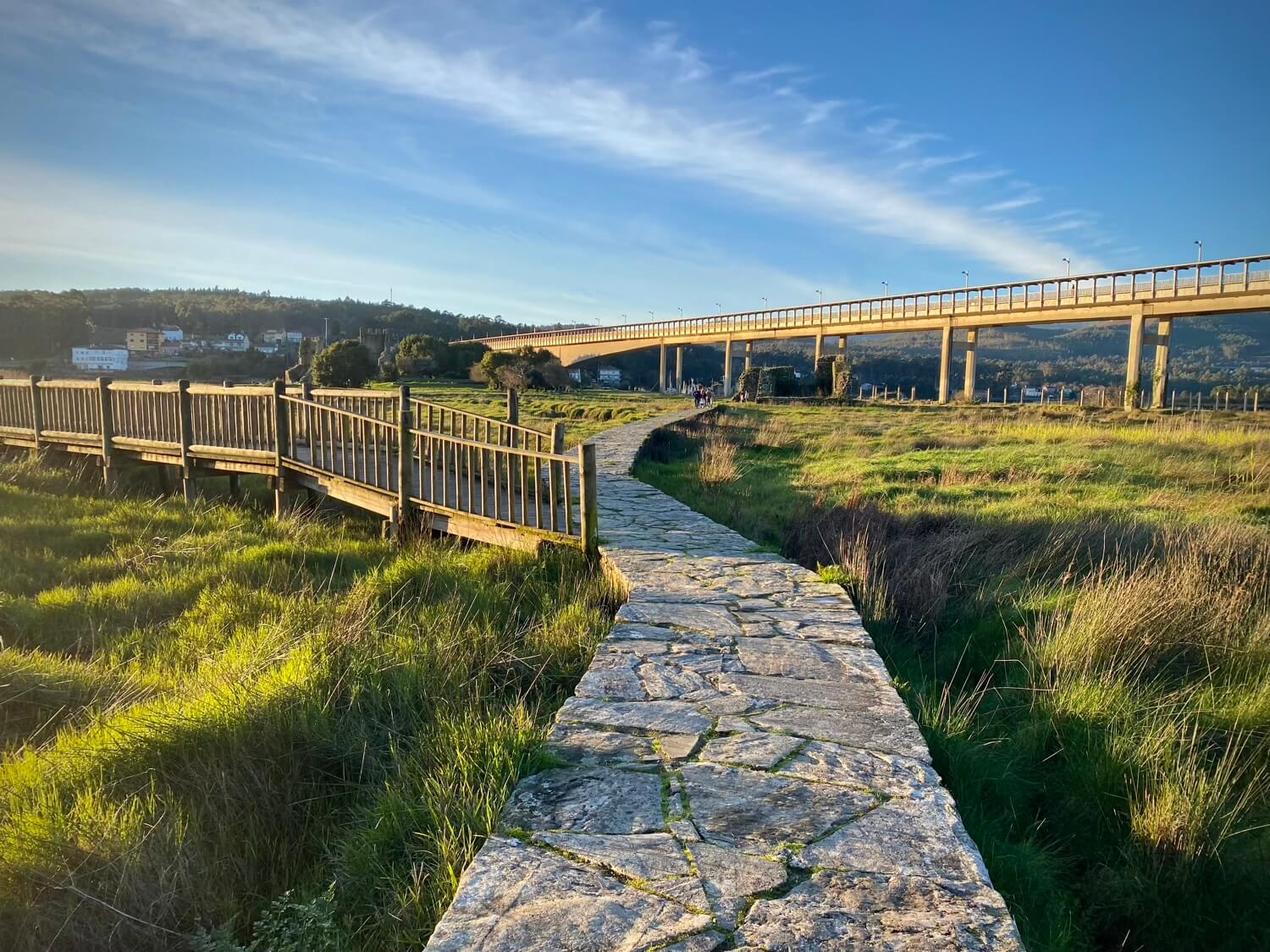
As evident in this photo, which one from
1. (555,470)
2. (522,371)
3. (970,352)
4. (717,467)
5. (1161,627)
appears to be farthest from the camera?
(522,371)

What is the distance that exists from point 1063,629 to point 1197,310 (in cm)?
4029

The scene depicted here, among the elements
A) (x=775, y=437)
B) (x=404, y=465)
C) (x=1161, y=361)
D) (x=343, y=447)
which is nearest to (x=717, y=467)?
(x=404, y=465)

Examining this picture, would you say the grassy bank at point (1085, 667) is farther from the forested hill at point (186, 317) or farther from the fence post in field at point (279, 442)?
the forested hill at point (186, 317)

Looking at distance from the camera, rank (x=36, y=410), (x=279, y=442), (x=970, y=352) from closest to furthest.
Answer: (x=279, y=442) → (x=36, y=410) → (x=970, y=352)

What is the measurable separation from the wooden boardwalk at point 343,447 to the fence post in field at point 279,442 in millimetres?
15

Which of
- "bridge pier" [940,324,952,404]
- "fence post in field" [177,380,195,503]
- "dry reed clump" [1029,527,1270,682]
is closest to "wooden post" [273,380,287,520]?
"fence post in field" [177,380,195,503]

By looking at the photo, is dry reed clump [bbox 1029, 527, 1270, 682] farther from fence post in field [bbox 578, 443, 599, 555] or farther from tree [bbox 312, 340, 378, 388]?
tree [bbox 312, 340, 378, 388]

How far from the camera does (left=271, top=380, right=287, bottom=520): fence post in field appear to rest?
10830mm

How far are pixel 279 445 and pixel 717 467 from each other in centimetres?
663

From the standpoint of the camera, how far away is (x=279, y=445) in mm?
10953

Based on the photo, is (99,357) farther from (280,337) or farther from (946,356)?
(946,356)

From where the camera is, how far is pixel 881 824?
2.84 meters

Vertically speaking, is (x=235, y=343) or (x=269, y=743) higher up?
(x=235, y=343)

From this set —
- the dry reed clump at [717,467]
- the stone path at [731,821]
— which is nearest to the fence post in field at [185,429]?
the dry reed clump at [717,467]
